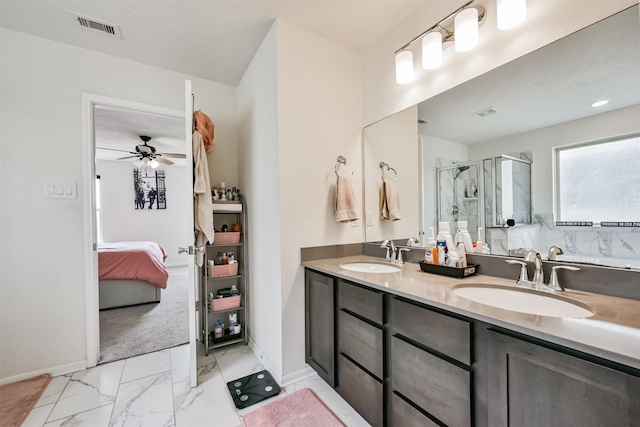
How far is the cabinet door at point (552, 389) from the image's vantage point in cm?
58

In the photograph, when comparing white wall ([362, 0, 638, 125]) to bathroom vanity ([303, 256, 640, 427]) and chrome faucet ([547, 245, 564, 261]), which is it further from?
bathroom vanity ([303, 256, 640, 427])

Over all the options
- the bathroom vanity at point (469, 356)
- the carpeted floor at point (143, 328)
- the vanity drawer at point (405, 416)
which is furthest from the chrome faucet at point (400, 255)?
the carpeted floor at point (143, 328)

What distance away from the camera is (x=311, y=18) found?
1723mm

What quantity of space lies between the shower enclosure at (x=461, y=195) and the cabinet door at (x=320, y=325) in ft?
2.68

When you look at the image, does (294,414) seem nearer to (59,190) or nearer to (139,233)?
(59,190)

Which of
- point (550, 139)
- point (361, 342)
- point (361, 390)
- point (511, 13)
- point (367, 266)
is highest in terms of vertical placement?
point (511, 13)

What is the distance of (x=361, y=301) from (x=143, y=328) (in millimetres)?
2559

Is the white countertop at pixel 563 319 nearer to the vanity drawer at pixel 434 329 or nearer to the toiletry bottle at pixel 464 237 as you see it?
the vanity drawer at pixel 434 329

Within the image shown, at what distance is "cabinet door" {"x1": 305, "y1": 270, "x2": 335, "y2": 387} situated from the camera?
1536 millimetres

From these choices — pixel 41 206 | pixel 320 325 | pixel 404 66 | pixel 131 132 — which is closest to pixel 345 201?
pixel 320 325

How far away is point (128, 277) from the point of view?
10.5 feet

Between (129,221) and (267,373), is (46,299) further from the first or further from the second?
(129,221)

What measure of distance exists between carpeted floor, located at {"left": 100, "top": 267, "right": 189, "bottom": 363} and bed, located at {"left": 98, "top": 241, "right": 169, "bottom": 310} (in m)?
0.11

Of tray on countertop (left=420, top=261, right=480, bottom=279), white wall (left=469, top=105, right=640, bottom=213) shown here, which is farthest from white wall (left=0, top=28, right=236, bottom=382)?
white wall (left=469, top=105, right=640, bottom=213)
